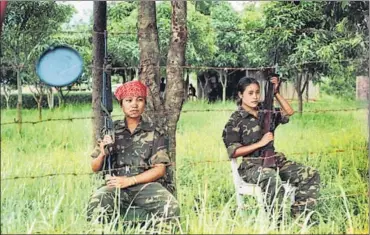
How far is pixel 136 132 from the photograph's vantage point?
335 cm

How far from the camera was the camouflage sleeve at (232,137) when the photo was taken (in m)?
3.58

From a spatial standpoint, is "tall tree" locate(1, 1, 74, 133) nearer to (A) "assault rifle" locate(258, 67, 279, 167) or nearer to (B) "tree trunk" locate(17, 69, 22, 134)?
(B) "tree trunk" locate(17, 69, 22, 134)

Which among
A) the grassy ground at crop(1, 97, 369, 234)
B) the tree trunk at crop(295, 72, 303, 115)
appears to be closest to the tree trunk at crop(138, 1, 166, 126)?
the grassy ground at crop(1, 97, 369, 234)

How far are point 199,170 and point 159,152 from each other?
0.40m

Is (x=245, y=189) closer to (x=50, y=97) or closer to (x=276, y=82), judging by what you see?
(x=276, y=82)

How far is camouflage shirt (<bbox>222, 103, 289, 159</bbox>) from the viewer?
11.8ft

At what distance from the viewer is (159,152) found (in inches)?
131

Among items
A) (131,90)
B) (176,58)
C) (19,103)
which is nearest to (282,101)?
(176,58)

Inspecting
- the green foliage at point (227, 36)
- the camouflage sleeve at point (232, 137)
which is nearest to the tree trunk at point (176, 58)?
the green foliage at point (227, 36)

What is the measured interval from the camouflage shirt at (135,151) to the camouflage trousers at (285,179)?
51cm

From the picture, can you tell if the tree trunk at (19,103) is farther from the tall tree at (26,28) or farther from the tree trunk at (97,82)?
the tree trunk at (97,82)

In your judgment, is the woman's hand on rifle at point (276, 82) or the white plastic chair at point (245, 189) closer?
the white plastic chair at point (245, 189)

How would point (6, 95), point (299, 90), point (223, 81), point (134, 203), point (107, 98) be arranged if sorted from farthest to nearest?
point (299, 90) → point (223, 81) → point (107, 98) → point (6, 95) → point (134, 203)

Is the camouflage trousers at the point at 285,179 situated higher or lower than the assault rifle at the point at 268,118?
lower
